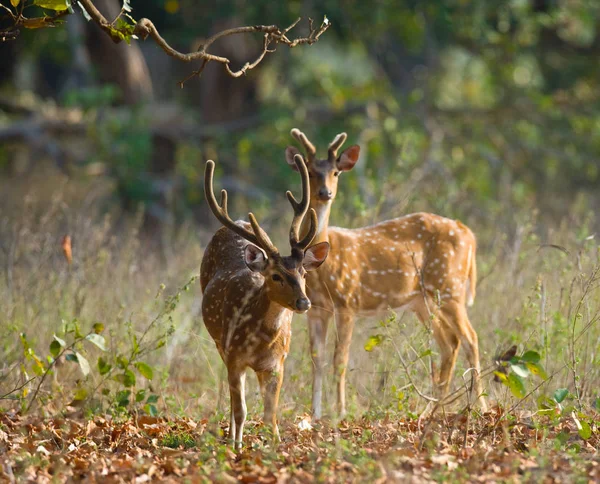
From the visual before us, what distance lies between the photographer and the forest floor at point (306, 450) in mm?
4906

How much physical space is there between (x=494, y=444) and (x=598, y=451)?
1.84ft

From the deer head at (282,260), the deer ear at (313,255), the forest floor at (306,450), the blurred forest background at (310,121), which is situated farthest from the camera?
the blurred forest background at (310,121)

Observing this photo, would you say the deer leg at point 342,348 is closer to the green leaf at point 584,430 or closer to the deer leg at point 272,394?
the deer leg at point 272,394

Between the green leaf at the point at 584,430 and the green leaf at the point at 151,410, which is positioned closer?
the green leaf at the point at 584,430

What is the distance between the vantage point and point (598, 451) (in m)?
5.51

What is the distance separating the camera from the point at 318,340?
7.09 m

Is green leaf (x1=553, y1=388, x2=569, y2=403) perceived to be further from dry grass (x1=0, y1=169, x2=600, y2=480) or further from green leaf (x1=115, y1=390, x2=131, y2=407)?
green leaf (x1=115, y1=390, x2=131, y2=407)

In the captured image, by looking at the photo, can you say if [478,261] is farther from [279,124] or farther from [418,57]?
[418,57]

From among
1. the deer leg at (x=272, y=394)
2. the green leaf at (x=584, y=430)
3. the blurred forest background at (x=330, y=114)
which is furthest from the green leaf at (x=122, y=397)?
the blurred forest background at (x=330, y=114)

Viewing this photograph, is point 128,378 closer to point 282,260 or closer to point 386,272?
point 282,260

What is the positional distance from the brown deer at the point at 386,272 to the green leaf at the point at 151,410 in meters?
1.17

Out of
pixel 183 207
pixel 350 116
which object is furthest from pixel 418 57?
pixel 183 207

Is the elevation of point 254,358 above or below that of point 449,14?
below

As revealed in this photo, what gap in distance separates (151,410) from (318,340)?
1.32 m
